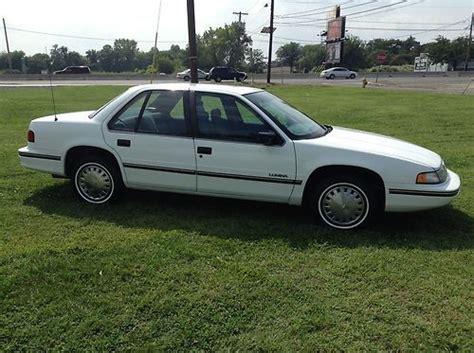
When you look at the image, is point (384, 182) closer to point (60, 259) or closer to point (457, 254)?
point (457, 254)

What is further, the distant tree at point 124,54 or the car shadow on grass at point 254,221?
the distant tree at point 124,54

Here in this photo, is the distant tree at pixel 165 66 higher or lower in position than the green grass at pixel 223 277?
higher

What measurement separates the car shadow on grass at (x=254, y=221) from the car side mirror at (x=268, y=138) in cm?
86

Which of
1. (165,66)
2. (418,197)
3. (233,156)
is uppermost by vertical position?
(165,66)

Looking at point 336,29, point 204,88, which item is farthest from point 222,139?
point 336,29

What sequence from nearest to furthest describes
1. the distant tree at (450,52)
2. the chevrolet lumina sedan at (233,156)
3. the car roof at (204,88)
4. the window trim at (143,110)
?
1. the chevrolet lumina sedan at (233,156)
2. the window trim at (143,110)
3. the car roof at (204,88)
4. the distant tree at (450,52)

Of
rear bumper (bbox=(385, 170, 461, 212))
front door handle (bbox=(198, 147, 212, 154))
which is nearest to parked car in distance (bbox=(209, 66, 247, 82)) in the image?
front door handle (bbox=(198, 147, 212, 154))

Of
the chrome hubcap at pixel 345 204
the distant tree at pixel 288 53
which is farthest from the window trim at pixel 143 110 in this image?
the distant tree at pixel 288 53

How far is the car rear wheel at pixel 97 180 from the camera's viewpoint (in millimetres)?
5121

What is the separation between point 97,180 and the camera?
17.0 feet

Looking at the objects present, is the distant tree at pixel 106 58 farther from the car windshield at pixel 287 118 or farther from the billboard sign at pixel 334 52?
the car windshield at pixel 287 118

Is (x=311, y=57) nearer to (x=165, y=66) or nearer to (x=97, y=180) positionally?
(x=165, y=66)

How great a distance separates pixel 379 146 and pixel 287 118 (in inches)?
40.6

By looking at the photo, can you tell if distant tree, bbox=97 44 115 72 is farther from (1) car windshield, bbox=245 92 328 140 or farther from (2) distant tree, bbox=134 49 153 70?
(1) car windshield, bbox=245 92 328 140
